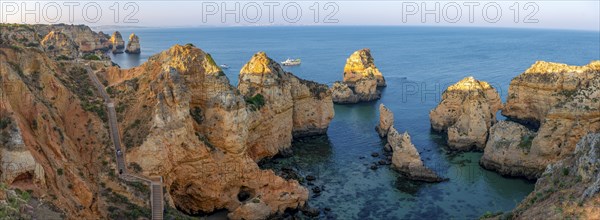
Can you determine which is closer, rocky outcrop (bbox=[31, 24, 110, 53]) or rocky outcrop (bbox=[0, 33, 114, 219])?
rocky outcrop (bbox=[0, 33, 114, 219])

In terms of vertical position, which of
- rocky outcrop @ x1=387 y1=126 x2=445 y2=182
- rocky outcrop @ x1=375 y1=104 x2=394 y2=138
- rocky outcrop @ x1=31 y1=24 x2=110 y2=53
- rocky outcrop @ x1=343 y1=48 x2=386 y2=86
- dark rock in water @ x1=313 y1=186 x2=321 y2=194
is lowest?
dark rock in water @ x1=313 y1=186 x2=321 y2=194

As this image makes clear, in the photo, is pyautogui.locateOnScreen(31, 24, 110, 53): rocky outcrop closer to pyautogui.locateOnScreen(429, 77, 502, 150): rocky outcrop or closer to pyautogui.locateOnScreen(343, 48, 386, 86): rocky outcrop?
pyautogui.locateOnScreen(343, 48, 386, 86): rocky outcrop

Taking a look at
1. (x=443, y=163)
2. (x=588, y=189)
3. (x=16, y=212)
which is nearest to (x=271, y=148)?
(x=443, y=163)

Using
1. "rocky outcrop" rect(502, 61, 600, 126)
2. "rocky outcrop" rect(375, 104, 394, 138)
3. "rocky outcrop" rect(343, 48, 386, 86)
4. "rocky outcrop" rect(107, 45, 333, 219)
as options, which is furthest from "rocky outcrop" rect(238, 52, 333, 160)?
"rocky outcrop" rect(343, 48, 386, 86)

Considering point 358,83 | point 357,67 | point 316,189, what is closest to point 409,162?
point 316,189

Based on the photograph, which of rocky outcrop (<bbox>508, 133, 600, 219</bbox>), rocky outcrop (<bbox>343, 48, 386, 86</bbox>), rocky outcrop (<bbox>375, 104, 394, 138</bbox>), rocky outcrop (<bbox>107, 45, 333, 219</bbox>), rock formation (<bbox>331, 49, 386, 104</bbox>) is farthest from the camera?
rocky outcrop (<bbox>343, 48, 386, 86</bbox>)

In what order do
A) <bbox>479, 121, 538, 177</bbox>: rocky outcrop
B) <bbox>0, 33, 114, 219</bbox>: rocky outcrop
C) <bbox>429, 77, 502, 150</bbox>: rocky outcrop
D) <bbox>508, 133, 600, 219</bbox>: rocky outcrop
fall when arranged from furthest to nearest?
1. <bbox>429, 77, 502, 150</bbox>: rocky outcrop
2. <bbox>479, 121, 538, 177</bbox>: rocky outcrop
3. <bbox>0, 33, 114, 219</bbox>: rocky outcrop
4. <bbox>508, 133, 600, 219</bbox>: rocky outcrop

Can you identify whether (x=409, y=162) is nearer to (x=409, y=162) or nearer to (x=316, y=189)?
(x=409, y=162)
